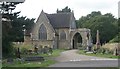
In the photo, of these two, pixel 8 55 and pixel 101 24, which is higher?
pixel 101 24

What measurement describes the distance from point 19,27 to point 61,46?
44.9 m

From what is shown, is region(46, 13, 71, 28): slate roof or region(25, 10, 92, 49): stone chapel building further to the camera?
region(46, 13, 71, 28): slate roof

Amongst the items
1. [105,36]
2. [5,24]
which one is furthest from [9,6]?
[105,36]

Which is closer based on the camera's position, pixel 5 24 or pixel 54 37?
pixel 5 24

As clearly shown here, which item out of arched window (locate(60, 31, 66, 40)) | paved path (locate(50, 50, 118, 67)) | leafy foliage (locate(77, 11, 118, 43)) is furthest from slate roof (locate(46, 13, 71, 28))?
paved path (locate(50, 50, 118, 67))

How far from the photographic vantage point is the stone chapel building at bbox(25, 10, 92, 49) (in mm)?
84125

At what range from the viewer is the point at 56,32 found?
85.8 metres

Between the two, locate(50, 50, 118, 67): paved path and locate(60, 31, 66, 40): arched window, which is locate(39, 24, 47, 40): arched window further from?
locate(50, 50, 118, 67): paved path

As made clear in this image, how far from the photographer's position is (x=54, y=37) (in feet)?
276

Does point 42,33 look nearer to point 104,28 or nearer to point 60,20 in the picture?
point 60,20

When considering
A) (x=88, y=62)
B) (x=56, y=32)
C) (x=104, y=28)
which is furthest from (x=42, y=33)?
(x=88, y=62)

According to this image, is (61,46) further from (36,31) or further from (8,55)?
(8,55)

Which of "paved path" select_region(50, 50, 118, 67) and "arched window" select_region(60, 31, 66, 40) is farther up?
"arched window" select_region(60, 31, 66, 40)

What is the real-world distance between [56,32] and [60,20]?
3.49 meters
